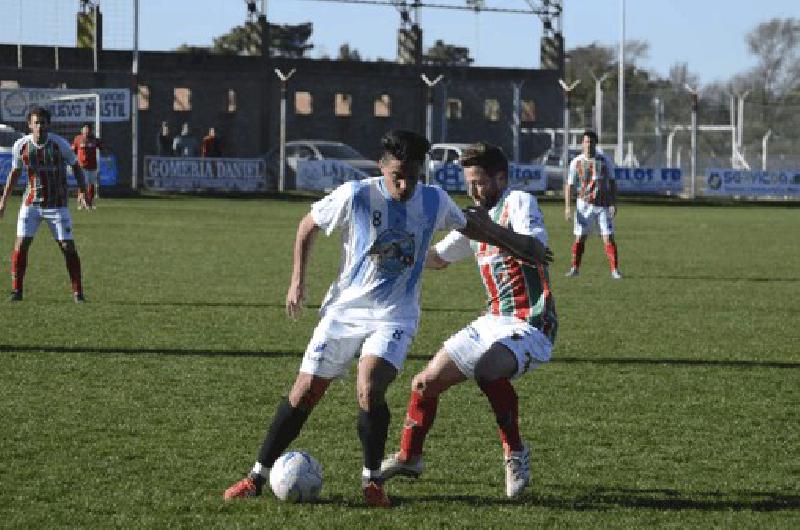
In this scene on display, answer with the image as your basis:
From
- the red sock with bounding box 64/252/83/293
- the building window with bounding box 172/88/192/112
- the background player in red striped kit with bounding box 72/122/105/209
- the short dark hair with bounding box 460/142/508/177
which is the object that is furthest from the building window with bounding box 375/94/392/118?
the short dark hair with bounding box 460/142/508/177

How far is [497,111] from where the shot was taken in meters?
65.0

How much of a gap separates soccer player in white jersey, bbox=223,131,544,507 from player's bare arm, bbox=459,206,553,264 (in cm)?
1

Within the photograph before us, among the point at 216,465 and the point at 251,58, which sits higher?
the point at 251,58

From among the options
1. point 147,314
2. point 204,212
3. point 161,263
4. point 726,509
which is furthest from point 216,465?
point 204,212

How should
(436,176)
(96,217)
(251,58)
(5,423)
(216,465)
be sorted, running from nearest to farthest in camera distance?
(216,465), (5,423), (96,217), (436,176), (251,58)

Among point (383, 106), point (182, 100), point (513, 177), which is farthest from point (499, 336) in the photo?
point (383, 106)

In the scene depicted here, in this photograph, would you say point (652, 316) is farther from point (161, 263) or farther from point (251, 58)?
point (251, 58)

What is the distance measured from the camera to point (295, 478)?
686 cm

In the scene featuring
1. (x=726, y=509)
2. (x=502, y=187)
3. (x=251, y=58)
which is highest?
(x=251, y=58)

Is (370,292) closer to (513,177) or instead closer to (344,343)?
(344,343)

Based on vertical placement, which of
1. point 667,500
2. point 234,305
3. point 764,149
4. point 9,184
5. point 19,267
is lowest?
point 667,500

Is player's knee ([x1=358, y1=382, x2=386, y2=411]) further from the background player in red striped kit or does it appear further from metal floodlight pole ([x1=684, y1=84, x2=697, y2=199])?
metal floodlight pole ([x1=684, y1=84, x2=697, y2=199])

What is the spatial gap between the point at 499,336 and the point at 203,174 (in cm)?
3738

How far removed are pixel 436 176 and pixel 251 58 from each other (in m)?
17.8
